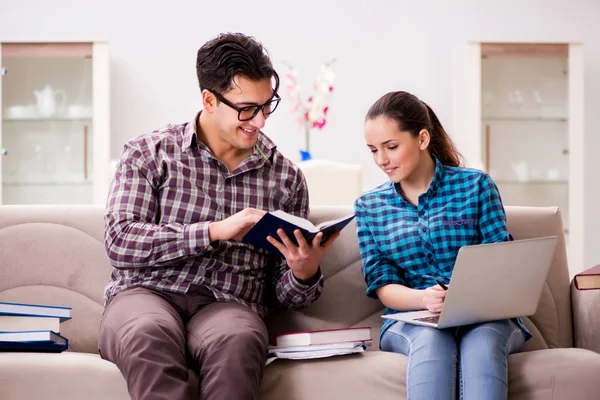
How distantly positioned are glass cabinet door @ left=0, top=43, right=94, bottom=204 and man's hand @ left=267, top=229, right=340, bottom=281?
2.96m

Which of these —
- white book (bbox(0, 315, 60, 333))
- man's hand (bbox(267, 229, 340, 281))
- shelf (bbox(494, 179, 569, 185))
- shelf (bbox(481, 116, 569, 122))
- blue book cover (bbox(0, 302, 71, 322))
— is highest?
shelf (bbox(481, 116, 569, 122))

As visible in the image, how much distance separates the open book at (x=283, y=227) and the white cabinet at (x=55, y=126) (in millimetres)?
2936

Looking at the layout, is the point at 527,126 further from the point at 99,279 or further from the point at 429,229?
the point at 99,279

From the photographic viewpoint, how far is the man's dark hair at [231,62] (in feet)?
5.99

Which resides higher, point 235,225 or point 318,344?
point 235,225

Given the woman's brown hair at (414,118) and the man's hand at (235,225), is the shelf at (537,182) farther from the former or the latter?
the man's hand at (235,225)

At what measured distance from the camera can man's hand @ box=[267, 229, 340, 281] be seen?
165 cm

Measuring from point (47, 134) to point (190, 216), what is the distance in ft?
9.67

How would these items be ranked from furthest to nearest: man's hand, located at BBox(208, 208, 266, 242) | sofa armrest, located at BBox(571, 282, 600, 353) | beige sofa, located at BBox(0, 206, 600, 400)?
1. beige sofa, located at BBox(0, 206, 600, 400)
2. sofa armrest, located at BBox(571, 282, 600, 353)
3. man's hand, located at BBox(208, 208, 266, 242)

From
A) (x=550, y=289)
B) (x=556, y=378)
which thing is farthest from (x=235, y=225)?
(x=550, y=289)

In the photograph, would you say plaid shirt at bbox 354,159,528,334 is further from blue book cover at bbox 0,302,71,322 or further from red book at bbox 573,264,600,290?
blue book cover at bbox 0,302,71,322

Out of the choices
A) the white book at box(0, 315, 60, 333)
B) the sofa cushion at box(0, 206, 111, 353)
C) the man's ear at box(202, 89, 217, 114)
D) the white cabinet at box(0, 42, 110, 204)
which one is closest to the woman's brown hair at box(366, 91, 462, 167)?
the man's ear at box(202, 89, 217, 114)

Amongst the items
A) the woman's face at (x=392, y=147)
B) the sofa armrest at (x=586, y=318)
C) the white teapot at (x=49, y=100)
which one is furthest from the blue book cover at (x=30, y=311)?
the white teapot at (x=49, y=100)

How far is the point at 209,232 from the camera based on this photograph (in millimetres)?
1688
